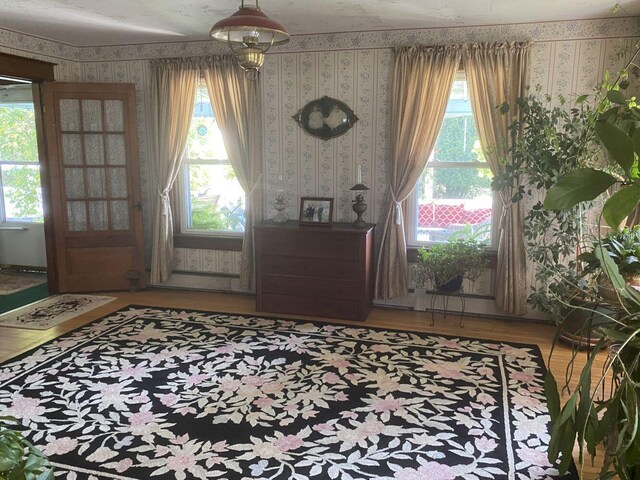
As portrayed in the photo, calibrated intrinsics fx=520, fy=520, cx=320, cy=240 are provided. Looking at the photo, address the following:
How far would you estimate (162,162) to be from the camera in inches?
217

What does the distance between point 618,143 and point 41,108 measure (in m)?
5.62

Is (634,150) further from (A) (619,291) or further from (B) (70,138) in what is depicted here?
(B) (70,138)

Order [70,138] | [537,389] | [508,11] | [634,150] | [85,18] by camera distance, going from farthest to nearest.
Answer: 1. [70,138]
2. [85,18]
3. [508,11]
4. [537,389]
5. [634,150]

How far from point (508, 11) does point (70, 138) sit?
4.40m

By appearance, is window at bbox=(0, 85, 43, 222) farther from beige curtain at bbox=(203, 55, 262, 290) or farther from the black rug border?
beige curtain at bbox=(203, 55, 262, 290)

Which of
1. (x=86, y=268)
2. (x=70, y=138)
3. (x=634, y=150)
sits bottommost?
(x=86, y=268)

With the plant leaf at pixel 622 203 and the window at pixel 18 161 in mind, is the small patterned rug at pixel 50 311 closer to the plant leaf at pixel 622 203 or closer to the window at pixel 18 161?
the window at pixel 18 161

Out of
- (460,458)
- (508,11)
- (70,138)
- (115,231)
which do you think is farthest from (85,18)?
(460,458)

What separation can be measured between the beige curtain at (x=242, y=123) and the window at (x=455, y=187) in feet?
5.26

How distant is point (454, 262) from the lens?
4.51 m

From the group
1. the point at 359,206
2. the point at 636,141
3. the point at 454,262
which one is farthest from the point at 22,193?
the point at 636,141

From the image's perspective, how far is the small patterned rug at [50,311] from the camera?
461cm

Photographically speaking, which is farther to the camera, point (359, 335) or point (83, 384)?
point (359, 335)

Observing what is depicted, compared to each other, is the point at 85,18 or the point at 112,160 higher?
the point at 85,18
